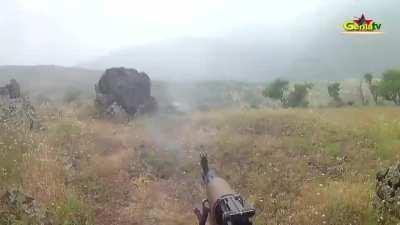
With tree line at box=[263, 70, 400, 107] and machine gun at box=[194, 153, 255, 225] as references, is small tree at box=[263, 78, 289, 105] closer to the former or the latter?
tree line at box=[263, 70, 400, 107]

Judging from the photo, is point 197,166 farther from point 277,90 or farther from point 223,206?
point 277,90

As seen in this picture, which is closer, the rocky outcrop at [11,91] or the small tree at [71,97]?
the rocky outcrop at [11,91]

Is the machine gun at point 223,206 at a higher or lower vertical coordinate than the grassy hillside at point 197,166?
higher

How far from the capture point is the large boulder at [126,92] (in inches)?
970

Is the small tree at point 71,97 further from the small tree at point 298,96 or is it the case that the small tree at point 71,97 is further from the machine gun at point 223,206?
the machine gun at point 223,206

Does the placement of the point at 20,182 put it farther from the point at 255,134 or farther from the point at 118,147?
the point at 255,134

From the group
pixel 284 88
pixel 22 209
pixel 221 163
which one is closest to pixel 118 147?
pixel 221 163

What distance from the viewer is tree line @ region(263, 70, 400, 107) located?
1152 inches

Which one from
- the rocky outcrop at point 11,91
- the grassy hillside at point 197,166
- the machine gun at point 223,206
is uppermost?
the rocky outcrop at point 11,91

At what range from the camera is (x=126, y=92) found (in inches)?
995

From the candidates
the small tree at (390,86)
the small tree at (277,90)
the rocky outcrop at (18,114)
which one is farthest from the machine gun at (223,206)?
the small tree at (277,90)

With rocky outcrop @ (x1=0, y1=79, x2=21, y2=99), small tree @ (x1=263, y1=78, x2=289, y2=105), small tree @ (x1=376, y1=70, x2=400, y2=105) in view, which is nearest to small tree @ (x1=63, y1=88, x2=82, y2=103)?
rocky outcrop @ (x1=0, y1=79, x2=21, y2=99)

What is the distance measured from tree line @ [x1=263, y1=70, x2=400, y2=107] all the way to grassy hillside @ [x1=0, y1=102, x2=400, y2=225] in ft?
35.0

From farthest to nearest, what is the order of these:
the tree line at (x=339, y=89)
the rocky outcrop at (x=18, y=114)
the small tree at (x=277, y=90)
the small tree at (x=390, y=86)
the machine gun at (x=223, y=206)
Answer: the small tree at (x=277, y=90) → the tree line at (x=339, y=89) → the small tree at (x=390, y=86) → the rocky outcrop at (x=18, y=114) → the machine gun at (x=223, y=206)
